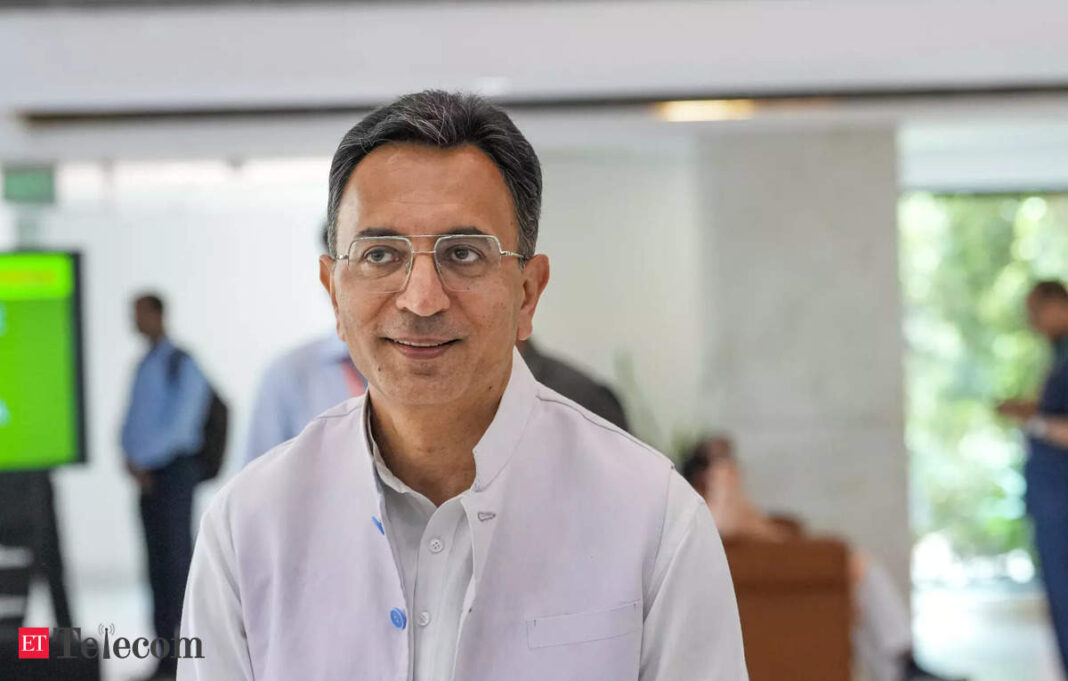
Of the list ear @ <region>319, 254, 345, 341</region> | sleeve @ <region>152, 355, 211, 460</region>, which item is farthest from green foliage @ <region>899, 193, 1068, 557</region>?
ear @ <region>319, 254, 345, 341</region>

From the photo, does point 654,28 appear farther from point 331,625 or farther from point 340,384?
point 331,625

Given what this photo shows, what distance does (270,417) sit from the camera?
2.72 m

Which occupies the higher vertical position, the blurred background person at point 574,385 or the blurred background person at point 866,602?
the blurred background person at point 574,385

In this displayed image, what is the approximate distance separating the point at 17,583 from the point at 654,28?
256 cm

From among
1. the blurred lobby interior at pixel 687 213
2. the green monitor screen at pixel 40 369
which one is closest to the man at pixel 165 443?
the blurred lobby interior at pixel 687 213

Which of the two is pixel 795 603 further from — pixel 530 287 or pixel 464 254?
pixel 464 254

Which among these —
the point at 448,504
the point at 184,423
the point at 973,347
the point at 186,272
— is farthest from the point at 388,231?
the point at 973,347

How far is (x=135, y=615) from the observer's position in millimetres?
3848

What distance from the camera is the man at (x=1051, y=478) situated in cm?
483

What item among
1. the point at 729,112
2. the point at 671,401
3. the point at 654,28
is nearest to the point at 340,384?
the point at 654,28

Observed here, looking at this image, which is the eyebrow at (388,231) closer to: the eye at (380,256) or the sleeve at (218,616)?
the eye at (380,256)

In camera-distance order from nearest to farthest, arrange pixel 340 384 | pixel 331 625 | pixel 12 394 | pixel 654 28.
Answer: pixel 331 625
pixel 340 384
pixel 12 394
pixel 654 28

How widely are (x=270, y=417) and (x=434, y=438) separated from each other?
154 centimetres

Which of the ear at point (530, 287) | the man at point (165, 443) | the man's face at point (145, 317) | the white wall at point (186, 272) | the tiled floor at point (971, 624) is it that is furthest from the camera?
the man's face at point (145, 317)
